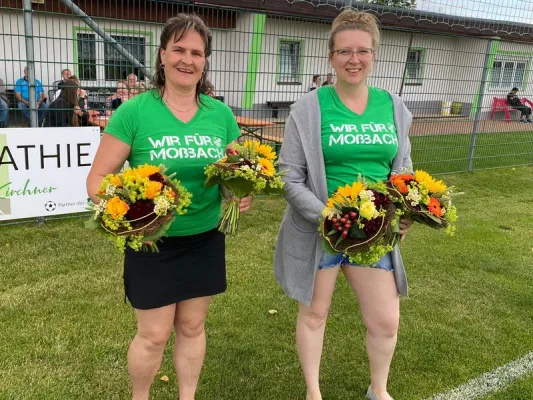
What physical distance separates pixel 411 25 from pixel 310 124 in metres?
15.7

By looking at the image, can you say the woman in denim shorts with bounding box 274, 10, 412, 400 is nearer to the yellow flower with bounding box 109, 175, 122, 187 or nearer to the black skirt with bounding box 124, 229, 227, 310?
the black skirt with bounding box 124, 229, 227, 310

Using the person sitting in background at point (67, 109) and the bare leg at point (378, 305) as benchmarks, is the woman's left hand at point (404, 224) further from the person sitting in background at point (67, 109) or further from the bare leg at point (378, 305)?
the person sitting in background at point (67, 109)

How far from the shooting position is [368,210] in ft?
6.37

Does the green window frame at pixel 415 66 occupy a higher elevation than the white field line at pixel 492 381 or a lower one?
higher

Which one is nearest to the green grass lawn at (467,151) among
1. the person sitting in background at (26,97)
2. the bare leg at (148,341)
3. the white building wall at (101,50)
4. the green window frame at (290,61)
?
the green window frame at (290,61)

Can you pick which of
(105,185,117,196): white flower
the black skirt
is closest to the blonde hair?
the black skirt

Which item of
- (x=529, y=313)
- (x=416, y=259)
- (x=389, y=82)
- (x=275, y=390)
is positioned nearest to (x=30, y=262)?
(x=275, y=390)

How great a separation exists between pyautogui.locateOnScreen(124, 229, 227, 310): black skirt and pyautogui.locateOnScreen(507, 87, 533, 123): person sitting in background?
8.59m

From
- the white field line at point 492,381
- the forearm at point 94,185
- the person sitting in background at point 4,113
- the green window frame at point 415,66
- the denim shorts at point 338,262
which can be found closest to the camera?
the forearm at point 94,185

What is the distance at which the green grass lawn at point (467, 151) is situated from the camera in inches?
334

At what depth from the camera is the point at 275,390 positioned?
2.89 metres

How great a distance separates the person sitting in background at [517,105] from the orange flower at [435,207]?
26.6 feet

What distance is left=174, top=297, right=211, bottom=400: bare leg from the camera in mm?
2354

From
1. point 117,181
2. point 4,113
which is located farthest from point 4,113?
point 117,181
